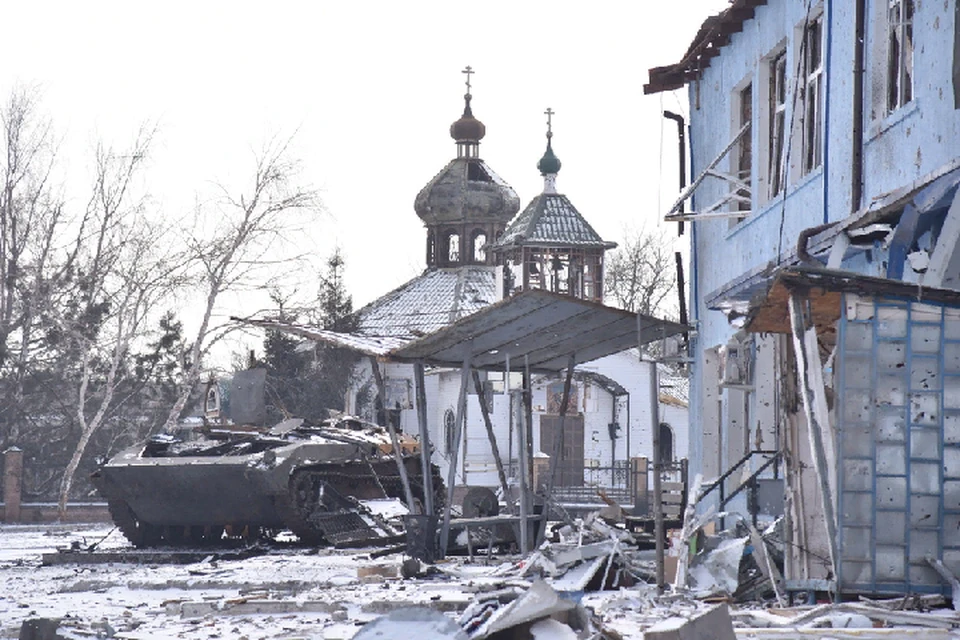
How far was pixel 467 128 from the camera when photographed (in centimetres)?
6116

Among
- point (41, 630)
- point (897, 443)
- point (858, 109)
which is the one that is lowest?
point (41, 630)

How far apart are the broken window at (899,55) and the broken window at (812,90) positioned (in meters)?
2.02

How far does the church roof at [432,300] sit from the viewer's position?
5466cm

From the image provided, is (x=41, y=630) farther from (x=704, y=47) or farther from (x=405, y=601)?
(x=704, y=47)

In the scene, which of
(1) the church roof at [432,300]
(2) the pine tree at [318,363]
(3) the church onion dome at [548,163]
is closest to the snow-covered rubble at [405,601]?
(2) the pine tree at [318,363]

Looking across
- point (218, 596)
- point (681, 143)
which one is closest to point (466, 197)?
point (681, 143)

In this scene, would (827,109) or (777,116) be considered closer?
(827,109)

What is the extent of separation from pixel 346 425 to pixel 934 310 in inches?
545

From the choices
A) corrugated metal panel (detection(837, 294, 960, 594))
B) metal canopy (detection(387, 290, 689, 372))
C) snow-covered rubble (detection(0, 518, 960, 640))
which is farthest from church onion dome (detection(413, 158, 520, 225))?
corrugated metal panel (detection(837, 294, 960, 594))

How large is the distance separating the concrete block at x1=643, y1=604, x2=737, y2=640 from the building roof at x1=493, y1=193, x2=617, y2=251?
4544cm

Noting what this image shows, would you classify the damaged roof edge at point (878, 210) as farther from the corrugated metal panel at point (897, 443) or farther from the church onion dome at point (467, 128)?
the church onion dome at point (467, 128)

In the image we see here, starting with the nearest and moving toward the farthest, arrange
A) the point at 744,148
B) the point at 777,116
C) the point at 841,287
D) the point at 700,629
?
the point at 700,629 → the point at 841,287 → the point at 777,116 → the point at 744,148

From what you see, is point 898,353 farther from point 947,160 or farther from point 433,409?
point 433,409

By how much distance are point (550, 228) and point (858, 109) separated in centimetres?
4210
